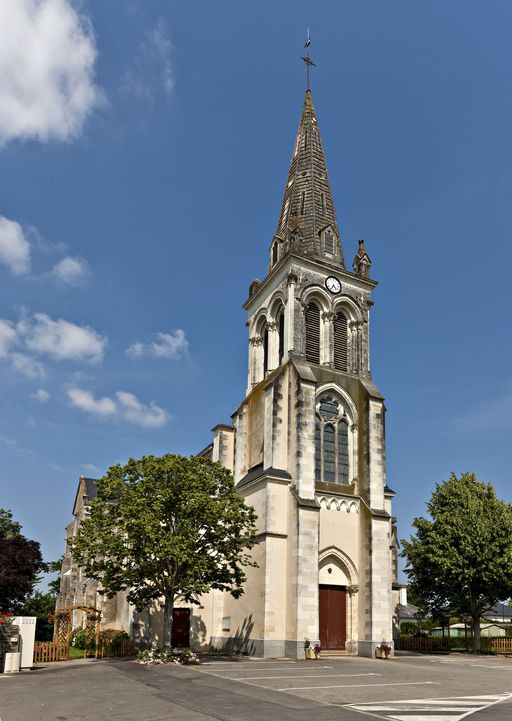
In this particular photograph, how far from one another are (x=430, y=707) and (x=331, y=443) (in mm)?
19387

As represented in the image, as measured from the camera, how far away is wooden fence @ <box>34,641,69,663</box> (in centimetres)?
2497

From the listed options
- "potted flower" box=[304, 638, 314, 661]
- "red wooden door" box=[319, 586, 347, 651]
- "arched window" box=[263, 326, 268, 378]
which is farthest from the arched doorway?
"arched window" box=[263, 326, 268, 378]

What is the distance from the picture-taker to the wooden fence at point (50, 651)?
81.9 ft

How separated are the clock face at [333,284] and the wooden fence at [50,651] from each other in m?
21.7

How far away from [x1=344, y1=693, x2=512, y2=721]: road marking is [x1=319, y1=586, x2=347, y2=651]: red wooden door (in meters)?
14.6

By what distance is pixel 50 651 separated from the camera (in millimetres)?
25203

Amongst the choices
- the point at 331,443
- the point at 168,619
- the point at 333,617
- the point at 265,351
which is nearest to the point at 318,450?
the point at 331,443

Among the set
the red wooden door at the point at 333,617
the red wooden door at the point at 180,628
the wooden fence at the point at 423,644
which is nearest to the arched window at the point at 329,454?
the red wooden door at the point at 333,617

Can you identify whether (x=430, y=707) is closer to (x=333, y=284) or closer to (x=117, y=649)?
(x=117, y=649)

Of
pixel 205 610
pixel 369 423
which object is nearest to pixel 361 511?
pixel 369 423

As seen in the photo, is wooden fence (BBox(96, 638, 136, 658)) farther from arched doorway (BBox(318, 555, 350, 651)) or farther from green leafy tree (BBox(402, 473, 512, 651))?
green leafy tree (BBox(402, 473, 512, 651))

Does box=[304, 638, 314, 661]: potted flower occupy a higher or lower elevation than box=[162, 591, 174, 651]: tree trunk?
lower

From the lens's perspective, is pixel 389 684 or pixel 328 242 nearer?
pixel 389 684

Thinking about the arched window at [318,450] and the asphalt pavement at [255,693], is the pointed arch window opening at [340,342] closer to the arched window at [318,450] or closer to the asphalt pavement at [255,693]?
the arched window at [318,450]
